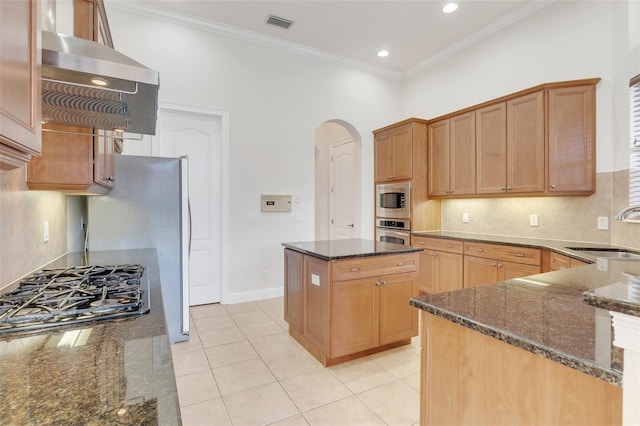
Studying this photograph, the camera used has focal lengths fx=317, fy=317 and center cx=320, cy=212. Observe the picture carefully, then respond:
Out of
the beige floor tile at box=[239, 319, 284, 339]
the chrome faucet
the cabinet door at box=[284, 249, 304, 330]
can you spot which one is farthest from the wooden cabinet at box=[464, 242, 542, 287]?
the chrome faucet

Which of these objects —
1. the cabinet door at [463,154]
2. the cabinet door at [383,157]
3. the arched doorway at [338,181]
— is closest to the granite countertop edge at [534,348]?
Answer: the cabinet door at [463,154]

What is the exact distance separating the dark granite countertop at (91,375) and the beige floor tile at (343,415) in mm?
1285

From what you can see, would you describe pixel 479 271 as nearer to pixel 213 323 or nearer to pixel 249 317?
pixel 249 317

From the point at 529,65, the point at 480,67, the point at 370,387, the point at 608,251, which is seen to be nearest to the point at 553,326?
the point at 370,387

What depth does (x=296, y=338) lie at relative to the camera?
2982 millimetres

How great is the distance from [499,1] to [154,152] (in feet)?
14.1

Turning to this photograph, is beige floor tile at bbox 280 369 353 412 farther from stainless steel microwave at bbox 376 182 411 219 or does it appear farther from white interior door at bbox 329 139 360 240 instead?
white interior door at bbox 329 139 360 240

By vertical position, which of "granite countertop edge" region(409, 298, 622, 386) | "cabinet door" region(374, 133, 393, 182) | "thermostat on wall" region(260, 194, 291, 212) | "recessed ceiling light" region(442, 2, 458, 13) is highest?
"recessed ceiling light" region(442, 2, 458, 13)

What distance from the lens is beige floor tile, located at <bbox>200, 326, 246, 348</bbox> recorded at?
9.67 feet

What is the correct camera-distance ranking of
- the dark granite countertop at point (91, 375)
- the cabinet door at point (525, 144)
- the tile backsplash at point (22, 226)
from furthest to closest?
1. the cabinet door at point (525, 144)
2. the tile backsplash at point (22, 226)
3. the dark granite countertop at point (91, 375)

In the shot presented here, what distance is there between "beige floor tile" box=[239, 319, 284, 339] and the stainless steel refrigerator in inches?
22.8

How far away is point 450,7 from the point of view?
3.63m

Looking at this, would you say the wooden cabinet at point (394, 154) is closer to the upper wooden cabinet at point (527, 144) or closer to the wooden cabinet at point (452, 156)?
the wooden cabinet at point (452, 156)

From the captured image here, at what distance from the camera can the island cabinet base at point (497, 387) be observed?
Result: 32.9 inches
